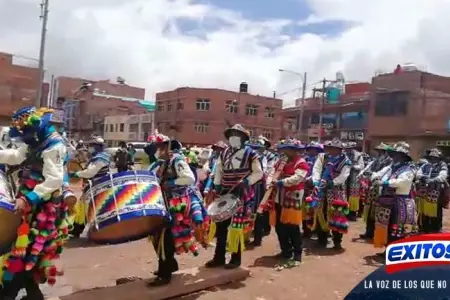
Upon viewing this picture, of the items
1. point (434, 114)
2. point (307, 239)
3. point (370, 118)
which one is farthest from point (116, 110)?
point (307, 239)

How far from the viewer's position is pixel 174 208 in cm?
521

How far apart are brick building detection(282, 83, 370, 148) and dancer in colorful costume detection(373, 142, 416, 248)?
102 feet

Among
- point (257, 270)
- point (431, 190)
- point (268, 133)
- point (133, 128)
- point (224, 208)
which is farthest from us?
point (133, 128)

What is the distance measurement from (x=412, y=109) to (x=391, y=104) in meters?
1.84

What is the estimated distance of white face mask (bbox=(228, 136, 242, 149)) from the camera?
609 centimetres

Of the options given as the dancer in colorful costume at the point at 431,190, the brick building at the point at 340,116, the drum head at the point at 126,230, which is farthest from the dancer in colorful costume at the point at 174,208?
the brick building at the point at 340,116

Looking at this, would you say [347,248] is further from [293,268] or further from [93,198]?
[93,198]

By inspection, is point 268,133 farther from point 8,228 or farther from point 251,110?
point 8,228

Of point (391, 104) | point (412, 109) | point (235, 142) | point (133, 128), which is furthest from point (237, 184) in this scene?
point (133, 128)

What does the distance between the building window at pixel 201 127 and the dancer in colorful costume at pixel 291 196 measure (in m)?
41.7

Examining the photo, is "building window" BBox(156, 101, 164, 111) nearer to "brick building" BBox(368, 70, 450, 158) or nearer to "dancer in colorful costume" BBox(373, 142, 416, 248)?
"brick building" BBox(368, 70, 450, 158)

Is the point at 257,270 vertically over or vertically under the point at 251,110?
under

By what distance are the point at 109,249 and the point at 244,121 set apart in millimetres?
43262

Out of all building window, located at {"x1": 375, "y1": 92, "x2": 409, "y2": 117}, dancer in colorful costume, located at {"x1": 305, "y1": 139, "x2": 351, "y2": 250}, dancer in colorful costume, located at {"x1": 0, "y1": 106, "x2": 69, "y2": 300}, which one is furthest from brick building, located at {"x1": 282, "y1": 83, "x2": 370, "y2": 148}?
dancer in colorful costume, located at {"x1": 0, "y1": 106, "x2": 69, "y2": 300}
